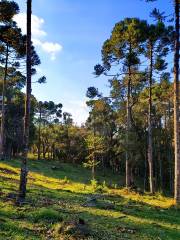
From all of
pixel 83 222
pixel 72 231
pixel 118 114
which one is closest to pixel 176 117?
pixel 83 222

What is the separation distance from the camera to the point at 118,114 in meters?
63.5

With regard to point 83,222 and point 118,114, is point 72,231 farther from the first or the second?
point 118,114

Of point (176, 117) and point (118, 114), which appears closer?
point (176, 117)

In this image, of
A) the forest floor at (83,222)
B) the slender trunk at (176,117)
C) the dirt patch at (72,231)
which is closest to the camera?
the dirt patch at (72,231)

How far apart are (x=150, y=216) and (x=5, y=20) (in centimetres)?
1957

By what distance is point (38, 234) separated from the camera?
11.1m

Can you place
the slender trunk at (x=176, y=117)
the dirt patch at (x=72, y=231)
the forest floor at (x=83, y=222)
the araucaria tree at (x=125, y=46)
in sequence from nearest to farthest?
1. the dirt patch at (x=72, y=231)
2. the forest floor at (x=83, y=222)
3. the slender trunk at (x=176, y=117)
4. the araucaria tree at (x=125, y=46)

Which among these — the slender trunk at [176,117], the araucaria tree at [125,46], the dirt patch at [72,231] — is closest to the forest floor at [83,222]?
the dirt patch at [72,231]

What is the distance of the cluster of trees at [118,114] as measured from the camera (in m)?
26.7

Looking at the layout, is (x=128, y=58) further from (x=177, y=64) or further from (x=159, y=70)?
(x=177, y=64)

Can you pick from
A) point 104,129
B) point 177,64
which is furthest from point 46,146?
point 177,64

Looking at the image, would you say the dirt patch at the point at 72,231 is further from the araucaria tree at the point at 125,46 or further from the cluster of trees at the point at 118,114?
the araucaria tree at the point at 125,46

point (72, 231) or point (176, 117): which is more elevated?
point (176, 117)

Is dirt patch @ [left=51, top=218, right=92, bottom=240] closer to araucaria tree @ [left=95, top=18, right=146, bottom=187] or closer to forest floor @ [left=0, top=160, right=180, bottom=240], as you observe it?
forest floor @ [left=0, top=160, right=180, bottom=240]
